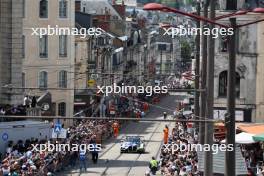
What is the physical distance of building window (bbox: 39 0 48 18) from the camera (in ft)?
234

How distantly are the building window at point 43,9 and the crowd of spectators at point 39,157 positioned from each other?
21027mm

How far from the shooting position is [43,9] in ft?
236

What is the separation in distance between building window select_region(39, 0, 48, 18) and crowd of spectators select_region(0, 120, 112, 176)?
21.0 m

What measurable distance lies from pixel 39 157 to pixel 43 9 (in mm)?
35801

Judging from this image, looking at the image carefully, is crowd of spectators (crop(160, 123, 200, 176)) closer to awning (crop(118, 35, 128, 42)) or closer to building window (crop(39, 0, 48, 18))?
building window (crop(39, 0, 48, 18))

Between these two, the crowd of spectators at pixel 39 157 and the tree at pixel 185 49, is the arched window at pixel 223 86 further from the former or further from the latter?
the tree at pixel 185 49

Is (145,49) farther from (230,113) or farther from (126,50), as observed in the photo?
(230,113)

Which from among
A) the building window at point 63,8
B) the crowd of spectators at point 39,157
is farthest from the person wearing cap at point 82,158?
the building window at point 63,8

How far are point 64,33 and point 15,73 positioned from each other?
1780cm

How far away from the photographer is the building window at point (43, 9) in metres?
71.4

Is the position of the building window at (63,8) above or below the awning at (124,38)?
above

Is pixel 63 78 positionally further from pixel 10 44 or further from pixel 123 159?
pixel 123 159

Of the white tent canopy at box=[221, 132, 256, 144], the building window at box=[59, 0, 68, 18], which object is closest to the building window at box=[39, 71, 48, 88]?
the building window at box=[59, 0, 68, 18]

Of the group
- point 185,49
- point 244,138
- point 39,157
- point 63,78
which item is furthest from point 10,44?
point 185,49
